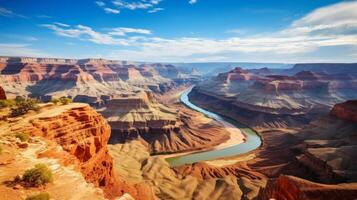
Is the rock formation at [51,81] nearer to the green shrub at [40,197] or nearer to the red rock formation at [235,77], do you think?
the red rock formation at [235,77]

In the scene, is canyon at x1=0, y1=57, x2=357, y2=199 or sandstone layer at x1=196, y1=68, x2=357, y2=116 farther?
sandstone layer at x1=196, y1=68, x2=357, y2=116

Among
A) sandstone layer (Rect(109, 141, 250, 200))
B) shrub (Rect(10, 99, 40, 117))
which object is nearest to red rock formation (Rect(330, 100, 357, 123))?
sandstone layer (Rect(109, 141, 250, 200))

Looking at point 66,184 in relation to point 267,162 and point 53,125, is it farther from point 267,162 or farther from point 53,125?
point 267,162

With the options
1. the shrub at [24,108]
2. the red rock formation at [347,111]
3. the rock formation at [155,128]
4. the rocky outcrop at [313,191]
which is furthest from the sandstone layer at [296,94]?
the shrub at [24,108]

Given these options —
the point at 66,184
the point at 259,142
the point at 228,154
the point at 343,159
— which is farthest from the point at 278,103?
the point at 66,184

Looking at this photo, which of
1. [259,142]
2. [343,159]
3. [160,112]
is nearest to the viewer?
[343,159]

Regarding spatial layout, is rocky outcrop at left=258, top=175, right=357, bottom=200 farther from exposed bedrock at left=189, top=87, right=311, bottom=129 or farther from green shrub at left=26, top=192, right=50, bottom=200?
exposed bedrock at left=189, top=87, right=311, bottom=129

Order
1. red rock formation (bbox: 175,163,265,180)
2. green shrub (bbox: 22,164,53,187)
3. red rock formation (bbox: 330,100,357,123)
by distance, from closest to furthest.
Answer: green shrub (bbox: 22,164,53,187) < red rock formation (bbox: 175,163,265,180) < red rock formation (bbox: 330,100,357,123)
